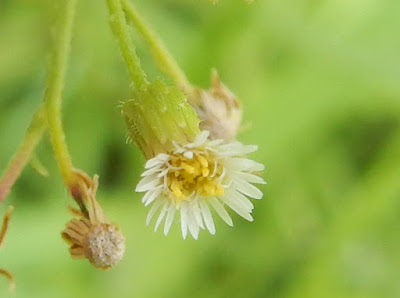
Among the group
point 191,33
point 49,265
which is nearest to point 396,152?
point 191,33

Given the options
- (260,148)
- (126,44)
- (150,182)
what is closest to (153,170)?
(150,182)

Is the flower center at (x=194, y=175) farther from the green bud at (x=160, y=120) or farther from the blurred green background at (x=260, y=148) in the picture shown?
the blurred green background at (x=260, y=148)

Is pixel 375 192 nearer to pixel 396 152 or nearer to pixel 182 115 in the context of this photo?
pixel 396 152

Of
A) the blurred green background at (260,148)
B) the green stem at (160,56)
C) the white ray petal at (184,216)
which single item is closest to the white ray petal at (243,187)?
the white ray petal at (184,216)

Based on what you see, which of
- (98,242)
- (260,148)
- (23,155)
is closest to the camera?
(98,242)

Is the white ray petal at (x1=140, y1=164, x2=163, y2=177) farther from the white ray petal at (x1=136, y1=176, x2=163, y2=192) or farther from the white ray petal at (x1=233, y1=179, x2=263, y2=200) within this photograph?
the white ray petal at (x1=233, y1=179, x2=263, y2=200)

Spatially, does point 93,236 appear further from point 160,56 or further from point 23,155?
point 160,56
